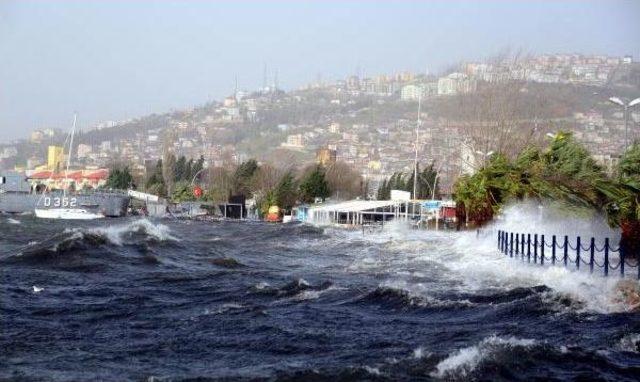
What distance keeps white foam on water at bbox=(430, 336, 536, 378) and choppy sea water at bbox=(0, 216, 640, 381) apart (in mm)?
33

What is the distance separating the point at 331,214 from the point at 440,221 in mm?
12832

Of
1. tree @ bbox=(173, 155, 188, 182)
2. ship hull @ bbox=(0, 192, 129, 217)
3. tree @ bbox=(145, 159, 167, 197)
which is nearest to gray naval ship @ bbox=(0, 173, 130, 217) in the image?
ship hull @ bbox=(0, 192, 129, 217)

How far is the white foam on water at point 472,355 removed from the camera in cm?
1048

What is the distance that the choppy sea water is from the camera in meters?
11.0

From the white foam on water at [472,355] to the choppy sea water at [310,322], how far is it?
0.03 m

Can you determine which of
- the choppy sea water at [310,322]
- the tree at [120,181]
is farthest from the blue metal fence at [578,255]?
the tree at [120,181]

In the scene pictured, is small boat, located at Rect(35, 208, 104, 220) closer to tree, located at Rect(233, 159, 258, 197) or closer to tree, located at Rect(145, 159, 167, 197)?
tree, located at Rect(233, 159, 258, 197)

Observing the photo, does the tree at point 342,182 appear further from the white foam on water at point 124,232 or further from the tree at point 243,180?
the white foam on water at point 124,232

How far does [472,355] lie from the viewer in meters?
11.2

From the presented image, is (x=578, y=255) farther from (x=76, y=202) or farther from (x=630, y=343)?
(x=76, y=202)

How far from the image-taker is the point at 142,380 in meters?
10.5

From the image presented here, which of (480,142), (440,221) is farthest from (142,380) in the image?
(480,142)

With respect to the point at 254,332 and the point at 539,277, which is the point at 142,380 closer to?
the point at 254,332

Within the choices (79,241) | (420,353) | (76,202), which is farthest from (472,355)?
(76,202)
